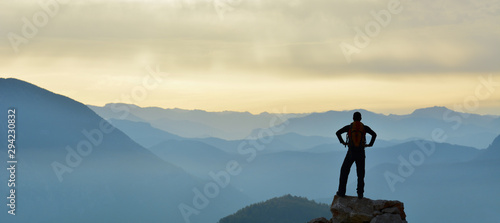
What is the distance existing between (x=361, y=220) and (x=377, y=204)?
1412 mm

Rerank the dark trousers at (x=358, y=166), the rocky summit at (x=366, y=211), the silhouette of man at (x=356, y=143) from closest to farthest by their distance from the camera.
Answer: the rocky summit at (x=366, y=211)
the silhouette of man at (x=356, y=143)
the dark trousers at (x=358, y=166)

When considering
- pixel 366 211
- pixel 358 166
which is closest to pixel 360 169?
pixel 358 166

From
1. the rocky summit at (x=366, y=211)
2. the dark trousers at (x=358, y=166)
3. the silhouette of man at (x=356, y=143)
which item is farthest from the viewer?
the dark trousers at (x=358, y=166)

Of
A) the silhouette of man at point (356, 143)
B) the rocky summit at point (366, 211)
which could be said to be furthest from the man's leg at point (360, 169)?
the rocky summit at point (366, 211)

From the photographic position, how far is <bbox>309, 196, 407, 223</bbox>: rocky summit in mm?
29562

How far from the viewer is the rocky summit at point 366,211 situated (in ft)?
97.0

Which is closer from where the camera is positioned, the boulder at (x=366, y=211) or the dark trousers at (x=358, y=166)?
the boulder at (x=366, y=211)

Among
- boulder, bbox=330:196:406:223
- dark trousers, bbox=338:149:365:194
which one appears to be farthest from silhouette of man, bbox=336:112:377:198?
boulder, bbox=330:196:406:223

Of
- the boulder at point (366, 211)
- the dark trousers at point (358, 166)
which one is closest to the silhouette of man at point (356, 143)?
the dark trousers at point (358, 166)

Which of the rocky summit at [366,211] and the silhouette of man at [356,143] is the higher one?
the silhouette of man at [356,143]

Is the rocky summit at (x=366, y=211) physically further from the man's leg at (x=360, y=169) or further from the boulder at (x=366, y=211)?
the man's leg at (x=360, y=169)

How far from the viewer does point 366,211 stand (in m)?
30.4

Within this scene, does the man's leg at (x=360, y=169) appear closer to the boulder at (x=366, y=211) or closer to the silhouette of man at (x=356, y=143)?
the silhouette of man at (x=356, y=143)

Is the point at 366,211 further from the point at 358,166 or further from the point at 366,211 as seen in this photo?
the point at 358,166
